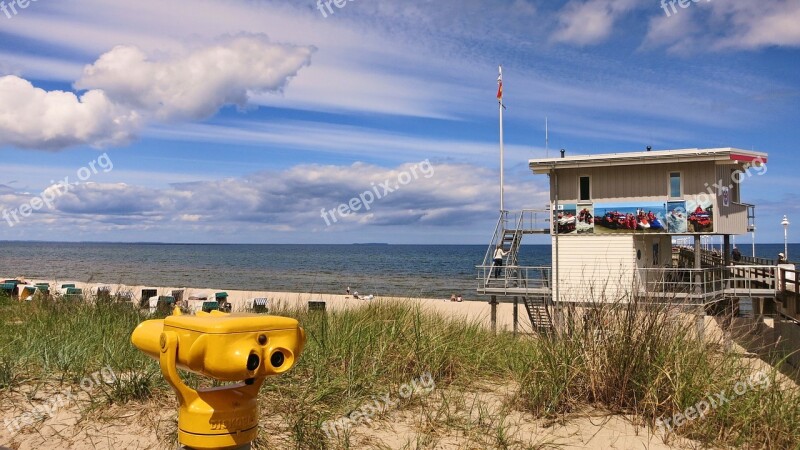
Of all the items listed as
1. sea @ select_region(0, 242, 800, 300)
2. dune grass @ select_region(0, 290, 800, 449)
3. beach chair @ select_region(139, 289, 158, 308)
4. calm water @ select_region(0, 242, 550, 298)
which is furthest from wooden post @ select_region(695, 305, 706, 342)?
beach chair @ select_region(139, 289, 158, 308)

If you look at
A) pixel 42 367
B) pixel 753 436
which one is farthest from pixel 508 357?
pixel 42 367

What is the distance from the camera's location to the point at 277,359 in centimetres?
280

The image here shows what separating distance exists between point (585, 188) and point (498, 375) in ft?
57.1

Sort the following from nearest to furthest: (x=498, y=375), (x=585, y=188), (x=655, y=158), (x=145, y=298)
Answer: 1. (x=498, y=375)
2. (x=145, y=298)
3. (x=655, y=158)
4. (x=585, y=188)

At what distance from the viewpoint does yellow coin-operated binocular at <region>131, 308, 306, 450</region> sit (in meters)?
2.64

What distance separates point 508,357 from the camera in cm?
625

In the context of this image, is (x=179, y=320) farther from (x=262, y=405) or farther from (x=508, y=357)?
(x=508, y=357)

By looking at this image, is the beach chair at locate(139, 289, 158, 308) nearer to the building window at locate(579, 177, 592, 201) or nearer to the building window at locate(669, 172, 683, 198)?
the building window at locate(579, 177, 592, 201)

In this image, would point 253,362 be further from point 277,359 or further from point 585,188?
point 585,188

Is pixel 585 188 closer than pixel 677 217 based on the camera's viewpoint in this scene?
No

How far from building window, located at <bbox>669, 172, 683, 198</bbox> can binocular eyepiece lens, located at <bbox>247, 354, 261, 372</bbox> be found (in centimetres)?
2113

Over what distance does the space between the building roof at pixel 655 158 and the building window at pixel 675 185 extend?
619 millimetres

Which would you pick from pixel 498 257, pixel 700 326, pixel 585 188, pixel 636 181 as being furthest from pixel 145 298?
pixel 636 181

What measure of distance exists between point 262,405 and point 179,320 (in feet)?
7.26
